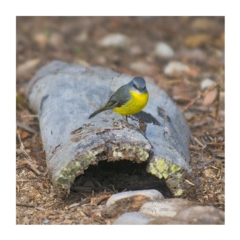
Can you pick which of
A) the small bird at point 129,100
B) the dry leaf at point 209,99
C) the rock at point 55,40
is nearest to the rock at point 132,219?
the small bird at point 129,100

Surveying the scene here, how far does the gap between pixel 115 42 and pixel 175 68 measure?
153cm

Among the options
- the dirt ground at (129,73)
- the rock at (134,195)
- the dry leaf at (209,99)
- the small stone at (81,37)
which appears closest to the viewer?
the rock at (134,195)

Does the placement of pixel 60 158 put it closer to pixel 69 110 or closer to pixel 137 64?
pixel 69 110

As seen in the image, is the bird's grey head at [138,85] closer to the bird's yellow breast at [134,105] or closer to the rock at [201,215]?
the bird's yellow breast at [134,105]

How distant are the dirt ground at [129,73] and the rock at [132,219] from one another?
0.19 m

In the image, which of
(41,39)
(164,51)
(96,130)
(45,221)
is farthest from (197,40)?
(45,221)

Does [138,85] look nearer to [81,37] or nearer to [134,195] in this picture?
[134,195]

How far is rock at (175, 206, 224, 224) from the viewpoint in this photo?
4.38 meters

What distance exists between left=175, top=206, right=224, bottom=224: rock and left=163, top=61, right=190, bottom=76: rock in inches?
190

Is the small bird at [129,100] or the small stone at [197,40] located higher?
the small stone at [197,40]

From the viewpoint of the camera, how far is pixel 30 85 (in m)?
7.22

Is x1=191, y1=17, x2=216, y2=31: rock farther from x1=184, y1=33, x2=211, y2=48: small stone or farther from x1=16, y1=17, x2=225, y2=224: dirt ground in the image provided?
x1=184, y1=33, x2=211, y2=48: small stone

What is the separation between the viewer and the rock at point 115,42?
33.2 feet

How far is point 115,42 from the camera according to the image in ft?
33.2
